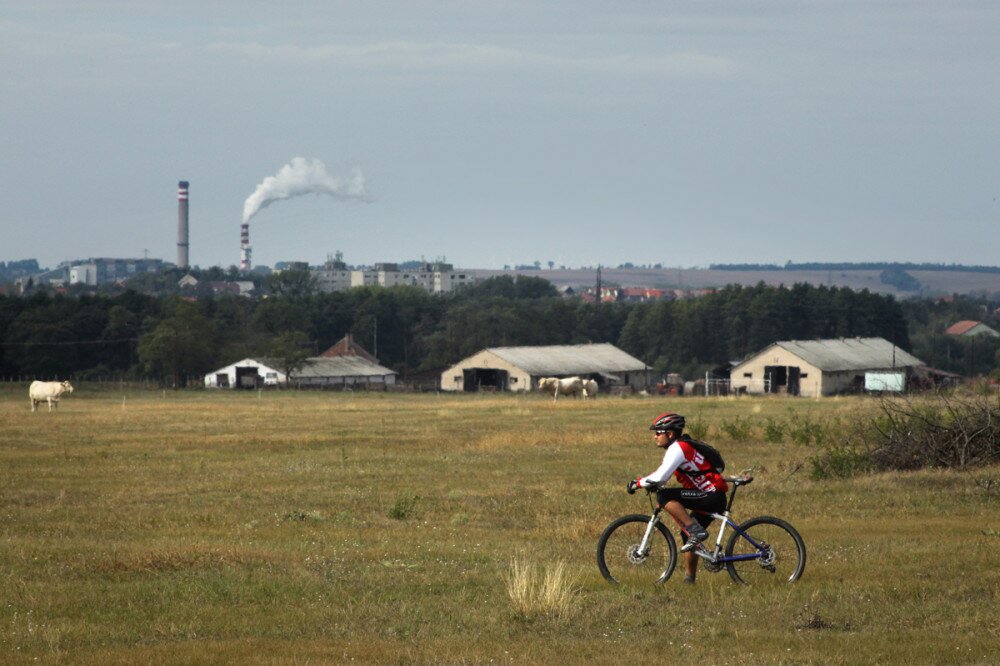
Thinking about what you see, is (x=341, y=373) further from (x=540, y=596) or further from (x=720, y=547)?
(x=540, y=596)

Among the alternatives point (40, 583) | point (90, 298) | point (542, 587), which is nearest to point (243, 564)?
point (40, 583)

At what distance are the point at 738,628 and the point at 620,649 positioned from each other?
4.81 ft

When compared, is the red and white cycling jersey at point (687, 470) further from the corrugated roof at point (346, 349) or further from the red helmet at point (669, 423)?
the corrugated roof at point (346, 349)

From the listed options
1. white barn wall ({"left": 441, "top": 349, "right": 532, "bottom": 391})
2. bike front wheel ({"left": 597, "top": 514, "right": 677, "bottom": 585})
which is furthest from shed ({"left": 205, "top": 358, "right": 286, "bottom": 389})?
bike front wheel ({"left": 597, "top": 514, "right": 677, "bottom": 585})

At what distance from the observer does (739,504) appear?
85.6 ft

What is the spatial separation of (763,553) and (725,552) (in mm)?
414

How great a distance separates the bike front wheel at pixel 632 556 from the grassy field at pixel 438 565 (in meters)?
0.25

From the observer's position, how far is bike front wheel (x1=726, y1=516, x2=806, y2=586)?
54.6 ft

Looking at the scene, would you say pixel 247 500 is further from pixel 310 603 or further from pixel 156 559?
pixel 310 603

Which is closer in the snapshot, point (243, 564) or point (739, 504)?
point (243, 564)

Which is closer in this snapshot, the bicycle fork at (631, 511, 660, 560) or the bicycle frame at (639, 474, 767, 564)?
the bicycle frame at (639, 474, 767, 564)

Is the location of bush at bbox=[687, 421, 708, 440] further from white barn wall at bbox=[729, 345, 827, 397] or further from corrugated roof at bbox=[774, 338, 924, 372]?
corrugated roof at bbox=[774, 338, 924, 372]

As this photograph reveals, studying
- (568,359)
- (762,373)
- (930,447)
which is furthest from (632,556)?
(568,359)

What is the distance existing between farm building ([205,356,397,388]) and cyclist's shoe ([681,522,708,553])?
320 ft
